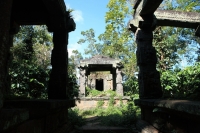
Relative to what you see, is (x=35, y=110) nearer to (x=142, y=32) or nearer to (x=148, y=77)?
(x=148, y=77)

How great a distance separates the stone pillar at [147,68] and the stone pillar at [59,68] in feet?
6.76

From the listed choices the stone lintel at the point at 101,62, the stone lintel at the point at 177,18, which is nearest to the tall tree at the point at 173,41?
the stone lintel at the point at 101,62

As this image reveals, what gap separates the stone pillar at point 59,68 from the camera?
509 centimetres

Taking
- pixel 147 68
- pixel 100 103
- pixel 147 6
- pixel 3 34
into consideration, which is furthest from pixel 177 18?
pixel 100 103

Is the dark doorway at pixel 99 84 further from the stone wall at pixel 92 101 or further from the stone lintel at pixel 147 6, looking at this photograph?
the stone lintel at pixel 147 6

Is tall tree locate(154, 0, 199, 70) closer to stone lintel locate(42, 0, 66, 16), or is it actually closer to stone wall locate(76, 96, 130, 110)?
stone wall locate(76, 96, 130, 110)

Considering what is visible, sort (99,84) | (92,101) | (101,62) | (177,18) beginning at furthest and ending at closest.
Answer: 1. (99,84)
2. (101,62)
3. (92,101)
4. (177,18)

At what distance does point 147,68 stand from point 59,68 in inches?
92.7

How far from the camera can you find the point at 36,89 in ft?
32.8

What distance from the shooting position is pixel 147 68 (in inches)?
211

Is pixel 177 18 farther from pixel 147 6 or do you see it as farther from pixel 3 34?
pixel 3 34

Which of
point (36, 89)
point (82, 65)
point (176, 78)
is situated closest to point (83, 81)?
point (82, 65)

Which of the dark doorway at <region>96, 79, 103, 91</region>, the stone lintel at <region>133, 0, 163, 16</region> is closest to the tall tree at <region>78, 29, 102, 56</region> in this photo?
the dark doorway at <region>96, 79, 103, 91</region>

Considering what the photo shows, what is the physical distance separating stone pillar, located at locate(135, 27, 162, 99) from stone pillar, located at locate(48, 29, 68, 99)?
2061mm
